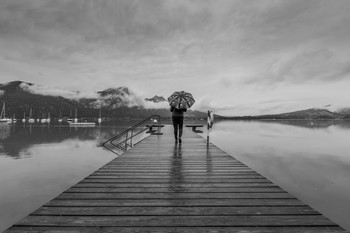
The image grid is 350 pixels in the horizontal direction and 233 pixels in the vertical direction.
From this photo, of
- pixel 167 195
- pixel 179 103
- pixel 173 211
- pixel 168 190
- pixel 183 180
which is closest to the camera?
pixel 173 211

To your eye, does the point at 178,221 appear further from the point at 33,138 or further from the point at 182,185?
the point at 33,138

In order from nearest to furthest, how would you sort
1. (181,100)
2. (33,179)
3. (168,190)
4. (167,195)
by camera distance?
(167,195) < (168,190) < (181,100) < (33,179)

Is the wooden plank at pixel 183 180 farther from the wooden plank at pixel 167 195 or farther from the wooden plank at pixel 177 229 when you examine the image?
the wooden plank at pixel 177 229

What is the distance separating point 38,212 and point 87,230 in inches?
44.8

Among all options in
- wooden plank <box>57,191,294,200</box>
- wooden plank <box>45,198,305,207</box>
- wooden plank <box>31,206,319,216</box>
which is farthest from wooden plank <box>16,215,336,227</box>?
wooden plank <box>57,191,294,200</box>

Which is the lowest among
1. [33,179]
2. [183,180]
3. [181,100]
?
[33,179]

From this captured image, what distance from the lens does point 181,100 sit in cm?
1191

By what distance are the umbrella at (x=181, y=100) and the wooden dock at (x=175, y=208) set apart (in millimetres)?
5841

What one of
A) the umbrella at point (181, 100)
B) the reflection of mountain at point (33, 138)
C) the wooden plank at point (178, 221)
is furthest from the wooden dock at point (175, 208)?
the reflection of mountain at point (33, 138)

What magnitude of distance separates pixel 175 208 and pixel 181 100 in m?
8.34

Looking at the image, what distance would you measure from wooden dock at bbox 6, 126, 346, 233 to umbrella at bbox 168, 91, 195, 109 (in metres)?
5.84

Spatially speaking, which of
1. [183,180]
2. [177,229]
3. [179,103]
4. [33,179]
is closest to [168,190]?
[183,180]

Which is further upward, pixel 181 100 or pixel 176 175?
pixel 181 100

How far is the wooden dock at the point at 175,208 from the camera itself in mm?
3287
